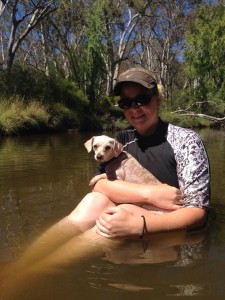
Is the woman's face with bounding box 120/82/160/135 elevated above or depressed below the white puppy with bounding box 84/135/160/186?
above

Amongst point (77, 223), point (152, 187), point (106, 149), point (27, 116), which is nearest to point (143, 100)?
point (152, 187)

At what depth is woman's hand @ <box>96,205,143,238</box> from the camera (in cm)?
288

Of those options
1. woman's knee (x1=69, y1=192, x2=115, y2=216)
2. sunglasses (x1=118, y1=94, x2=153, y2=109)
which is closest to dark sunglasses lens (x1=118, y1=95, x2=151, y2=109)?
sunglasses (x1=118, y1=94, x2=153, y2=109)

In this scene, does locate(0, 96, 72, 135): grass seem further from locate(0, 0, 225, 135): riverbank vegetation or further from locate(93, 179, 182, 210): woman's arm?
locate(93, 179, 182, 210): woman's arm

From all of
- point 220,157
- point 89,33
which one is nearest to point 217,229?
point 220,157

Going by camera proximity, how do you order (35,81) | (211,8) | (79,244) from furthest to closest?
(211,8), (35,81), (79,244)

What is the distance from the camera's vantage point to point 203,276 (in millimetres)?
2527

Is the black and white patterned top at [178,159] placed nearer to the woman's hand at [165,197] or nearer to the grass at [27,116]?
the woman's hand at [165,197]

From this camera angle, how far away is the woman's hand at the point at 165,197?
313 cm

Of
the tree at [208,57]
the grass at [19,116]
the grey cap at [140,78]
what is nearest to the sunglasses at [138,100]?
the grey cap at [140,78]

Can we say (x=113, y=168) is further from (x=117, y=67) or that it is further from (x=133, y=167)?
(x=117, y=67)

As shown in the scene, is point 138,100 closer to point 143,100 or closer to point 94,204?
point 143,100

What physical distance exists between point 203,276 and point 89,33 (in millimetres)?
25800

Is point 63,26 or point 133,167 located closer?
point 133,167
